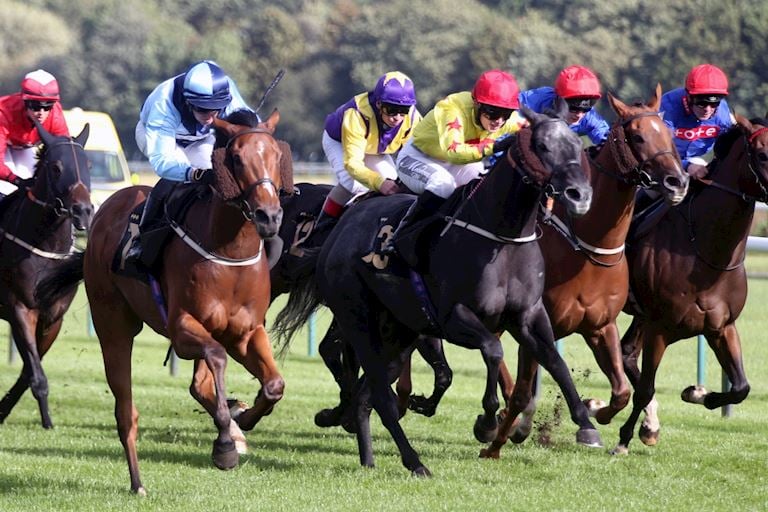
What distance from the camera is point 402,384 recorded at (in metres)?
8.91

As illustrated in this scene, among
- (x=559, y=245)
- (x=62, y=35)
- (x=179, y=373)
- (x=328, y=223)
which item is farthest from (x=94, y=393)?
(x=62, y=35)

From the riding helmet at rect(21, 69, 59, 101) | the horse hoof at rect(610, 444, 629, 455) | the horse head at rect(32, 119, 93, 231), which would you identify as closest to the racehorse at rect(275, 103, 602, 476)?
the horse hoof at rect(610, 444, 629, 455)

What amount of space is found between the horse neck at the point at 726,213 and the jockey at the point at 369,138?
5.21ft

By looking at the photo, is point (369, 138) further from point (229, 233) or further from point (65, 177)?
point (229, 233)

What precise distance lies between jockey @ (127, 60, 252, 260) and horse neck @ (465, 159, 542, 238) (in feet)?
4.22

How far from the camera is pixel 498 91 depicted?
7234mm

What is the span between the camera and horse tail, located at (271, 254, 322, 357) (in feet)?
29.1

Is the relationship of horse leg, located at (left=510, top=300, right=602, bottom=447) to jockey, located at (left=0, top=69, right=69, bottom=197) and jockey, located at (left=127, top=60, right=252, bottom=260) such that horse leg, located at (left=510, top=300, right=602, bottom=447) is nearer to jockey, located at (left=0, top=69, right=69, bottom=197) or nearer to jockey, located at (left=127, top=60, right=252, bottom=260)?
jockey, located at (left=127, top=60, right=252, bottom=260)

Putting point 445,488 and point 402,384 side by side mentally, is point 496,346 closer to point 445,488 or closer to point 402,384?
point 445,488

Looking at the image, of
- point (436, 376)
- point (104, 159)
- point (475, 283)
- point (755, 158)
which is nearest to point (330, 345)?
point (436, 376)

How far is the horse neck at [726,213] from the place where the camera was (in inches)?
311

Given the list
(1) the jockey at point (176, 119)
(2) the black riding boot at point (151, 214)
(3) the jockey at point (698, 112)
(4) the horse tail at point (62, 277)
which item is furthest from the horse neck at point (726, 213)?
(4) the horse tail at point (62, 277)

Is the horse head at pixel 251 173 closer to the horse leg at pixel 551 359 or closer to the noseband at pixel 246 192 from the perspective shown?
the noseband at pixel 246 192

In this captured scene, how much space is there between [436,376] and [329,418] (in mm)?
1040
